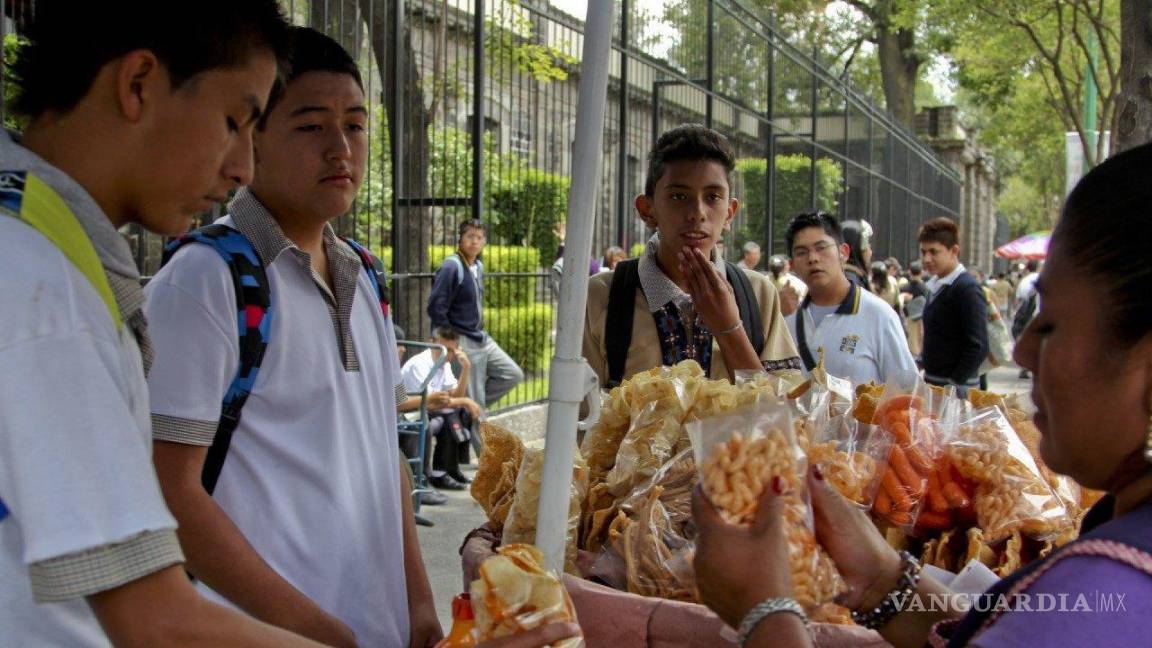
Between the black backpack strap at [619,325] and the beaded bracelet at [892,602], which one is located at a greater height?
the black backpack strap at [619,325]

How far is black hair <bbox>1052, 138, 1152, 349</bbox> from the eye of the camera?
1229 millimetres

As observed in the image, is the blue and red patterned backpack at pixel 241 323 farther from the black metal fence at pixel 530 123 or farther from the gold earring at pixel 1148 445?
the black metal fence at pixel 530 123

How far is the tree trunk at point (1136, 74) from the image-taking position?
6305mm

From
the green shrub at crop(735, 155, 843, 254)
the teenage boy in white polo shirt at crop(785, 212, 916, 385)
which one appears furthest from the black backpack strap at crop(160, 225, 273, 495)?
the green shrub at crop(735, 155, 843, 254)

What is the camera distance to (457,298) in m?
8.82

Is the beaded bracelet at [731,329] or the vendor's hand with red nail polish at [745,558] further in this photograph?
the beaded bracelet at [731,329]

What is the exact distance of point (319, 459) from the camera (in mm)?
1938

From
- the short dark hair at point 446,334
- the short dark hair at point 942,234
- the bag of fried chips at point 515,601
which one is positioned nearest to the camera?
the bag of fried chips at point 515,601

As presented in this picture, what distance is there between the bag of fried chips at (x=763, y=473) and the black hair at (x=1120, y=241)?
461mm

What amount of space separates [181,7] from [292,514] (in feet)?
3.12

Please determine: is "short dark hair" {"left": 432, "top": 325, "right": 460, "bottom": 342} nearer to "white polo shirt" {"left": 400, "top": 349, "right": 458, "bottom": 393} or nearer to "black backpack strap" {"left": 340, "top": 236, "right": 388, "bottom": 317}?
"white polo shirt" {"left": 400, "top": 349, "right": 458, "bottom": 393}

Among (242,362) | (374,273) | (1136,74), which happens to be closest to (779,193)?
(1136,74)

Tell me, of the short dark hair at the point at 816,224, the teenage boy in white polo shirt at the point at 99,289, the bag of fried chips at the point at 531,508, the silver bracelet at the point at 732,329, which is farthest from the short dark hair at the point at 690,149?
the short dark hair at the point at 816,224

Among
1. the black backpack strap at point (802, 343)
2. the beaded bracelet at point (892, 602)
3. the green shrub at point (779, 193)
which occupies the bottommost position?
the beaded bracelet at point (892, 602)
